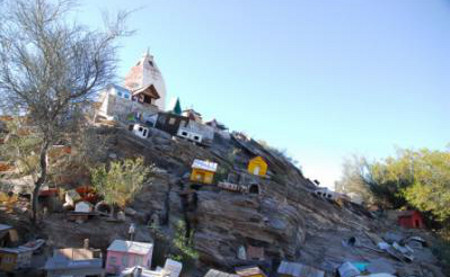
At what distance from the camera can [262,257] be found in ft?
55.1

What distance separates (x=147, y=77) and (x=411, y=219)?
1280 inches

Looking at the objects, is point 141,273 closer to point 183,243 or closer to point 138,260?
point 138,260

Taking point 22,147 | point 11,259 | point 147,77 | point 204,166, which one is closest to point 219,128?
point 147,77

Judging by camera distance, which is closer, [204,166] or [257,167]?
[204,166]

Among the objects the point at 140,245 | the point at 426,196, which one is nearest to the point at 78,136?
the point at 140,245

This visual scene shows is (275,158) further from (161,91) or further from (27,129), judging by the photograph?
(27,129)

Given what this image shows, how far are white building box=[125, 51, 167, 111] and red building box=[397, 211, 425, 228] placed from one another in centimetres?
2922

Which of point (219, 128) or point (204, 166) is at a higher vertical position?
point (219, 128)

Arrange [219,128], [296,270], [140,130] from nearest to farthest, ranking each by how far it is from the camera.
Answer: [296,270]
[140,130]
[219,128]

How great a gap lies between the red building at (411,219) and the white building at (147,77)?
29.2 m

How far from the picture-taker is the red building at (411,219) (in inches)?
1235

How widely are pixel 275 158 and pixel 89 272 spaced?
2275 cm

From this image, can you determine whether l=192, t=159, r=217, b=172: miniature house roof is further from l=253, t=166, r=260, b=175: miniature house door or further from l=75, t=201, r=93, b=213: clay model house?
l=75, t=201, r=93, b=213: clay model house

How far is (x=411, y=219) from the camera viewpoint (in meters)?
31.5
